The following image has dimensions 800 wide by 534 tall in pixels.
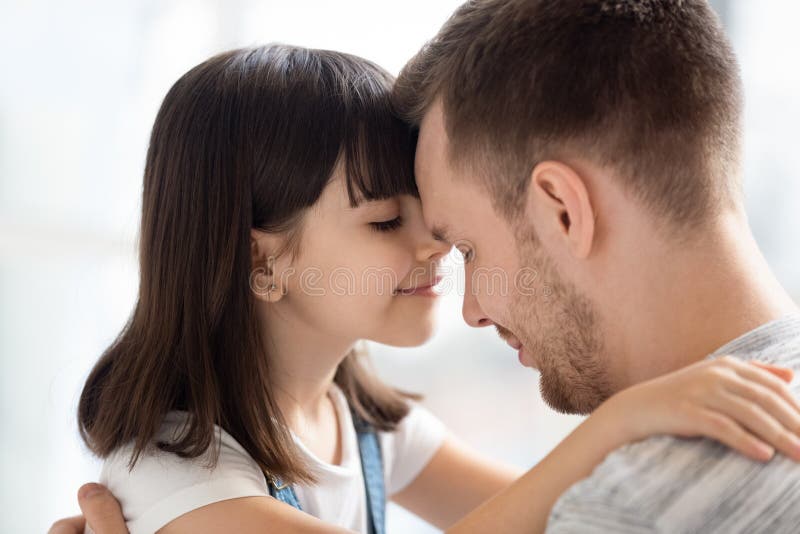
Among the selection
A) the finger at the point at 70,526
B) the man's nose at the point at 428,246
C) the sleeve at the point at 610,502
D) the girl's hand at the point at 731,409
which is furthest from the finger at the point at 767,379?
the finger at the point at 70,526

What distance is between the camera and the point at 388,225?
1337 mm

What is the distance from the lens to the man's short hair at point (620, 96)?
1.01 metres

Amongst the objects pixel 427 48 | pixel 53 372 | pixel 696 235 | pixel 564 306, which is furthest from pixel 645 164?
pixel 53 372

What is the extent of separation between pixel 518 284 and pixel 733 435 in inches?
15.8

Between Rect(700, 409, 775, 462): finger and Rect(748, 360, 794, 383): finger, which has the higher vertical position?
Rect(748, 360, 794, 383): finger

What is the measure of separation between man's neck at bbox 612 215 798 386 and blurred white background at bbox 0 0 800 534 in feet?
4.17

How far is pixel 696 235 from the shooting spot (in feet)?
3.30

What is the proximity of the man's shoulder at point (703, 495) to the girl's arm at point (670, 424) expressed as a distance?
2cm

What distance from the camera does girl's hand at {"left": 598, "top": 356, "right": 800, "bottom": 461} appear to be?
799 mm

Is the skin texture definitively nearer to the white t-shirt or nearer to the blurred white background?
the white t-shirt

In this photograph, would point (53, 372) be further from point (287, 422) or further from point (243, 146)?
point (243, 146)

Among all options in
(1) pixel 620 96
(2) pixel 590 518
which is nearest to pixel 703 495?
(2) pixel 590 518

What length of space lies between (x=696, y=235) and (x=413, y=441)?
33.0 inches

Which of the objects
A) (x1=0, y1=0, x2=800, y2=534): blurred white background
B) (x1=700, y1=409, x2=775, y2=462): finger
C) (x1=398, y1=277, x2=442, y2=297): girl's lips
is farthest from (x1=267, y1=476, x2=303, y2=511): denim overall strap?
(x1=0, y1=0, x2=800, y2=534): blurred white background
